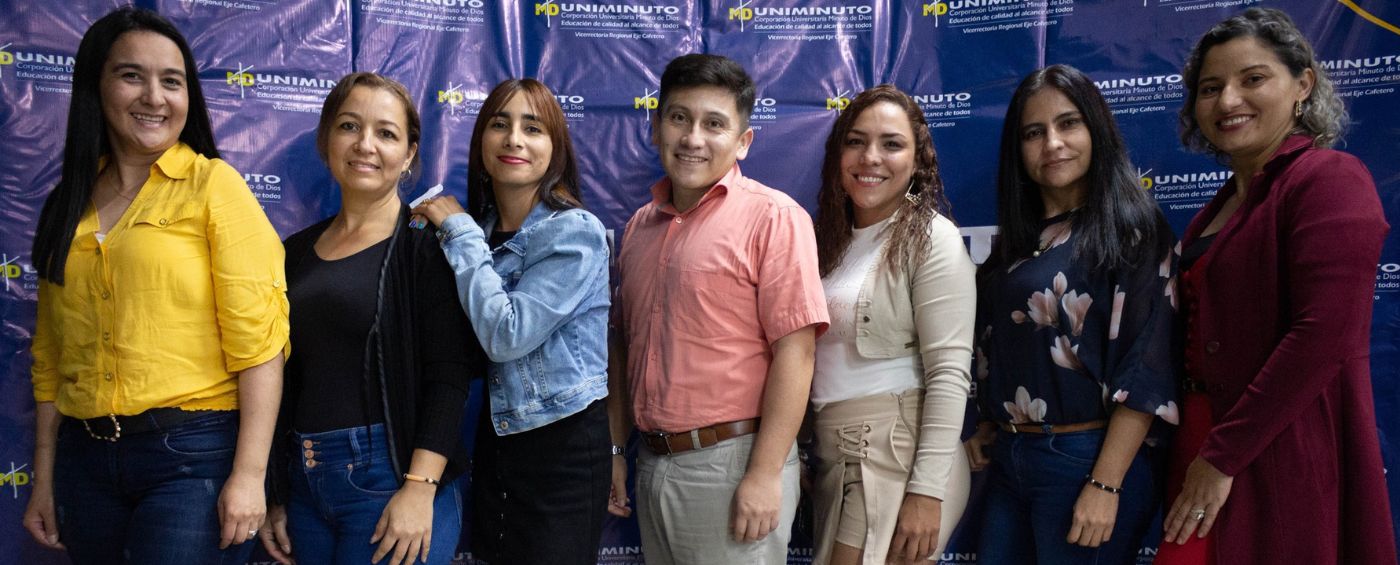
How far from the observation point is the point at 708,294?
2.03 meters

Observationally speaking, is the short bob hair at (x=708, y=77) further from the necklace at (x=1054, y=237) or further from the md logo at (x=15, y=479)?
the md logo at (x=15, y=479)

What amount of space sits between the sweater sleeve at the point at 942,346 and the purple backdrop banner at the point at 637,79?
66cm

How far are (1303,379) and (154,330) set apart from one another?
90.3 inches

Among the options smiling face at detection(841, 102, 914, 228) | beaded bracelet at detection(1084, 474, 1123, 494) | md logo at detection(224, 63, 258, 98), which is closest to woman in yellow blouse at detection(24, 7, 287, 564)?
md logo at detection(224, 63, 258, 98)

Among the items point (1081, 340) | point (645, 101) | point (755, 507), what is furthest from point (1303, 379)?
point (645, 101)

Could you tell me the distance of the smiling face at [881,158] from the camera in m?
2.23

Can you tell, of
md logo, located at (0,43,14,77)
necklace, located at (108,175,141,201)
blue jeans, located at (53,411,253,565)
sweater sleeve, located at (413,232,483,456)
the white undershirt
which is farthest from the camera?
md logo, located at (0,43,14,77)

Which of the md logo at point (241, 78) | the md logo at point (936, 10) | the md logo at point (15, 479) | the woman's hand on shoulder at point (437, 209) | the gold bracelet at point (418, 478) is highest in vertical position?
the md logo at point (936, 10)

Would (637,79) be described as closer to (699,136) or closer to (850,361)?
(699,136)

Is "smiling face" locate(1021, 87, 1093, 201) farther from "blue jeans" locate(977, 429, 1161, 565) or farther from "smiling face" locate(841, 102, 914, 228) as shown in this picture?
"blue jeans" locate(977, 429, 1161, 565)

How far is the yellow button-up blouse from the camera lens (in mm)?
1742

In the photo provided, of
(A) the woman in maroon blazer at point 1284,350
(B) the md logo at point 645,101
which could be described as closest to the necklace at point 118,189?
(B) the md logo at point 645,101

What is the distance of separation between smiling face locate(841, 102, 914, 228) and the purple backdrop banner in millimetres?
516

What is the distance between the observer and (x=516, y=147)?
2061mm
